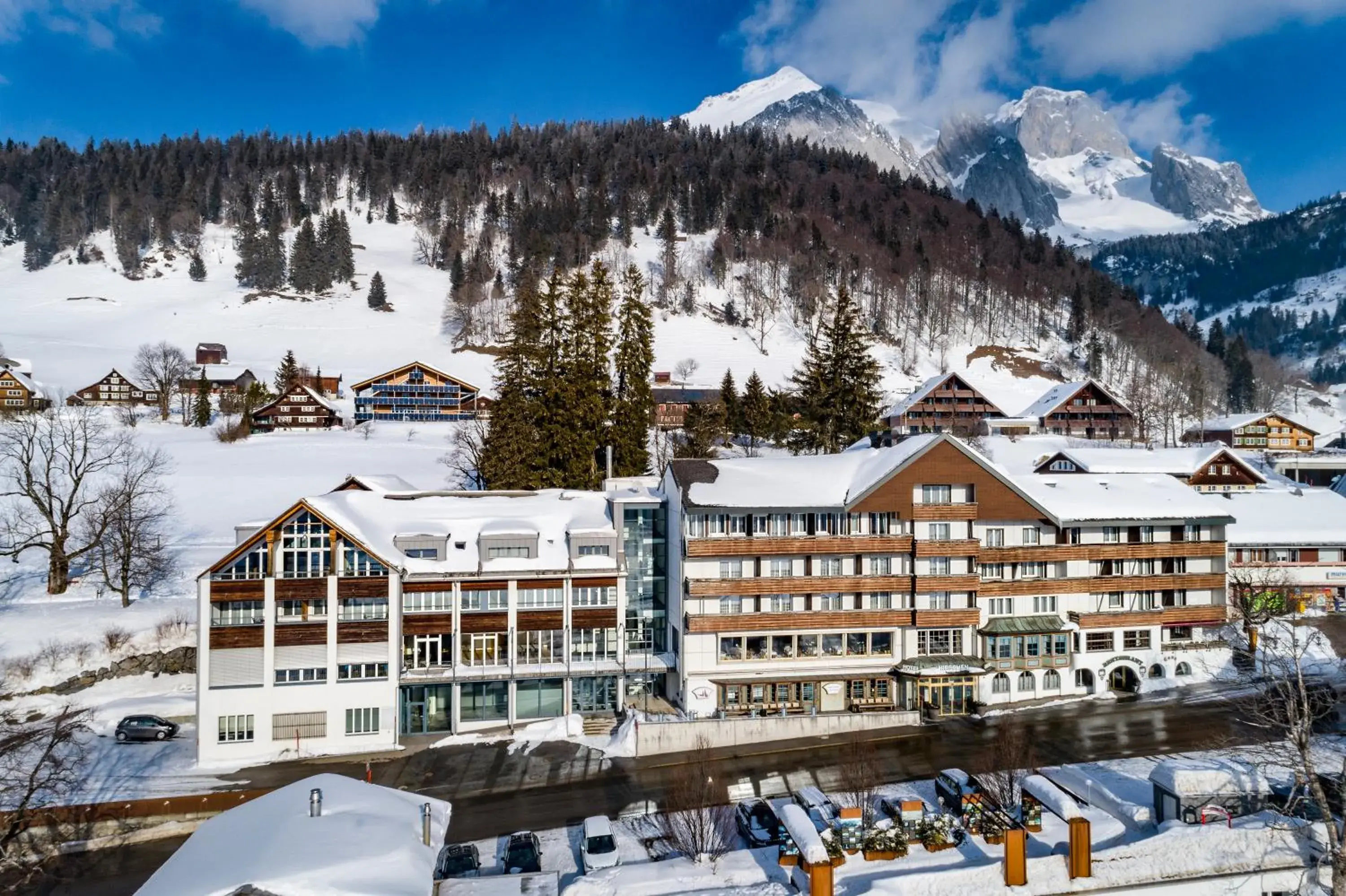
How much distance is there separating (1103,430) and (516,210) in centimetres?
14359

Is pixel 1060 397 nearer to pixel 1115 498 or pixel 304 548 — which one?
pixel 1115 498

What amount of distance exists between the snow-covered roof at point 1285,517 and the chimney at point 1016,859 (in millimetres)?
38540

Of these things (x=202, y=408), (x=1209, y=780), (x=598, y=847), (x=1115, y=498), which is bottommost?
(x=598, y=847)

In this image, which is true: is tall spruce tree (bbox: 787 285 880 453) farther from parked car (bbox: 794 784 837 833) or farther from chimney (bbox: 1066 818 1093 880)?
chimney (bbox: 1066 818 1093 880)

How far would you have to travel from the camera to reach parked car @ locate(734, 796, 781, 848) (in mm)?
27422

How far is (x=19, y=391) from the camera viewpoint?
112062 millimetres

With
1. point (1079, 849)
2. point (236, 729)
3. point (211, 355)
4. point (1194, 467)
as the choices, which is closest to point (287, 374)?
point (211, 355)

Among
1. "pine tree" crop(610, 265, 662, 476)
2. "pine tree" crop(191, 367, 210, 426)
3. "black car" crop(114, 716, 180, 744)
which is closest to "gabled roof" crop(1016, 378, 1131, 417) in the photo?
"pine tree" crop(610, 265, 662, 476)

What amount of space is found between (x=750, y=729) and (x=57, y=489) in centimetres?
6819

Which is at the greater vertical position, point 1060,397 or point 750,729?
point 1060,397

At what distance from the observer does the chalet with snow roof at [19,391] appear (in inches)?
4328

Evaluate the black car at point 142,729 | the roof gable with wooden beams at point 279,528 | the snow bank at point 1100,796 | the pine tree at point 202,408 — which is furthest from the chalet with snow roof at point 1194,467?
the pine tree at point 202,408

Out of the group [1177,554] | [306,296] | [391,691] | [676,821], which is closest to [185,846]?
[676,821]

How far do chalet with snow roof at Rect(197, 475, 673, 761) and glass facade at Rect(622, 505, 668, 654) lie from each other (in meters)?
0.08
